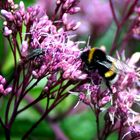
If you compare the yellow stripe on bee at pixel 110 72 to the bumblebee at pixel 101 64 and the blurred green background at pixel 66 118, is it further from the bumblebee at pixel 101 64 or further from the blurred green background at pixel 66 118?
the blurred green background at pixel 66 118

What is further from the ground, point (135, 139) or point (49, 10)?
point (49, 10)

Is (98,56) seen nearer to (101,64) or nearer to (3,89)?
(101,64)

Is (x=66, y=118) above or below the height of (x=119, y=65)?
below

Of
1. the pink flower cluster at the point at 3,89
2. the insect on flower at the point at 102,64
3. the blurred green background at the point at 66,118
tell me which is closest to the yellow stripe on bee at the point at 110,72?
the insect on flower at the point at 102,64

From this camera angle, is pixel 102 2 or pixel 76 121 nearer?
pixel 76 121

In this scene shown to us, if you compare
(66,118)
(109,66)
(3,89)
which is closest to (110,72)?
(109,66)

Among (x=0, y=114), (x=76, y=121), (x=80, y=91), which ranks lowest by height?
(x=76, y=121)

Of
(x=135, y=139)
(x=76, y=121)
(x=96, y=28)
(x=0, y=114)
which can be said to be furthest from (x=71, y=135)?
(x=135, y=139)

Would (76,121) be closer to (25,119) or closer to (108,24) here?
(25,119)
